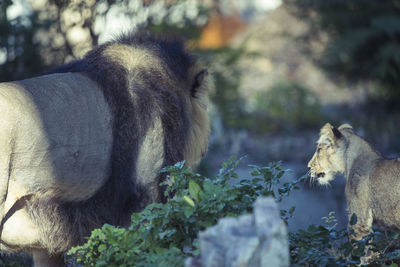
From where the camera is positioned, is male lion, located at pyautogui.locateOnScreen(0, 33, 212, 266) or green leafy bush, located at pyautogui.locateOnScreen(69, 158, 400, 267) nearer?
green leafy bush, located at pyautogui.locateOnScreen(69, 158, 400, 267)

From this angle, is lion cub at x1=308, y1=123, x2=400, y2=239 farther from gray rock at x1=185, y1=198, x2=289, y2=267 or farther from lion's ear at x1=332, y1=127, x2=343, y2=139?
gray rock at x1=185, y1=198, x2=289, y2=267

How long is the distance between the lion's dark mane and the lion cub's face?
3.35 ft

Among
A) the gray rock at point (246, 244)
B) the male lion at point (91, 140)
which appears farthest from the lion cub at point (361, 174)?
the gray rock at point (246, 244)

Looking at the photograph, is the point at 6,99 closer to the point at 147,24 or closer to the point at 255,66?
the point at 147,24

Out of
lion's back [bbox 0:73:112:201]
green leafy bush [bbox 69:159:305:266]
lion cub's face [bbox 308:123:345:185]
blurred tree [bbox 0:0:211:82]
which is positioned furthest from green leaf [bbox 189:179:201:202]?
blurred tree [bbox 0:0:211:82]

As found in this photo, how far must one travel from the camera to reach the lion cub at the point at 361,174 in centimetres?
388

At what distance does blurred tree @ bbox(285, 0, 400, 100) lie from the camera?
11.0 meters

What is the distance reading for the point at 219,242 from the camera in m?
2.23

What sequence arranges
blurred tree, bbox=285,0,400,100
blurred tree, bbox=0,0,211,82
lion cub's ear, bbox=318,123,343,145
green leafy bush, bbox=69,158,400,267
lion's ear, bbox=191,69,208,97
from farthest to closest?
blurred tree, bbox=285,0,400,100 → blurred tree, bbox=0,0,211,82 → lion's ear, bbox=191,69,208,97 → lion cub's ear, bbox=318,123,343,145 → green leafy bush, bbox=69,158,400,267

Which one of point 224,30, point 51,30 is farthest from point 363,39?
point 224,30

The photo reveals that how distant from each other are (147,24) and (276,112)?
6.06 m

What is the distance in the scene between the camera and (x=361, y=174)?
4176mm

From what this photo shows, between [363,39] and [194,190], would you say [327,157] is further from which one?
[363,39]

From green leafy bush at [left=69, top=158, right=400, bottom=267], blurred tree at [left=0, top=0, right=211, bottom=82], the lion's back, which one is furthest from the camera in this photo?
blurred tree at [left=0, top=0, right=211, bottom=82]
